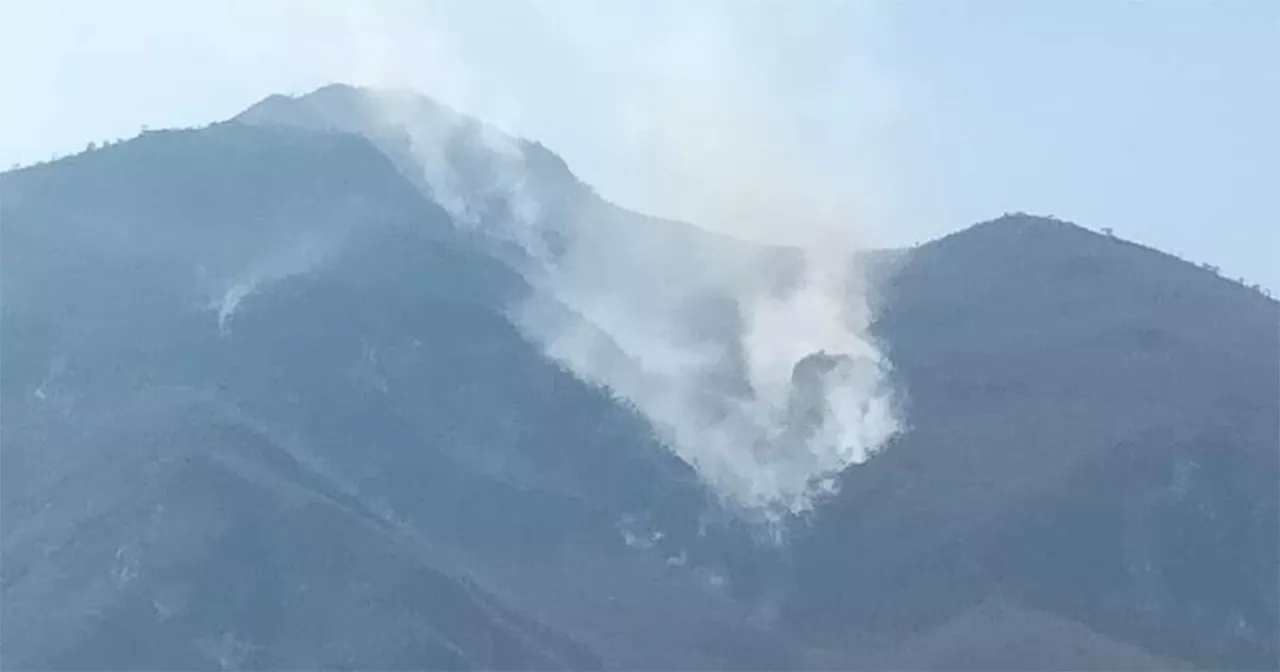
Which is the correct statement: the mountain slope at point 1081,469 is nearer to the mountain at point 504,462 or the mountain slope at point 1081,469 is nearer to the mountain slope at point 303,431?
the mountain at point 504,462

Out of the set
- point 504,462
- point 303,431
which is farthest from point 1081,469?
point 303,431

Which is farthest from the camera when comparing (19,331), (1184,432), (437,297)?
(437,297)

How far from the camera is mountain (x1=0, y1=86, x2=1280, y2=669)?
139625 mm

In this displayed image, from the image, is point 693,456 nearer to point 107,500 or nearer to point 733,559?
point 733,559

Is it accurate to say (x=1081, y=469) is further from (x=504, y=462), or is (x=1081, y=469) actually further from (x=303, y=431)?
(x=303, y=431)

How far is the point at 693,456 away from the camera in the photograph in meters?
168

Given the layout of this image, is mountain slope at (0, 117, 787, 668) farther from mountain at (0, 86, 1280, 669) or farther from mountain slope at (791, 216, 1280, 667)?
mountain slope at (791, 216, 1280, 667)

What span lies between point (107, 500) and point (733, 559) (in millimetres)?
45203

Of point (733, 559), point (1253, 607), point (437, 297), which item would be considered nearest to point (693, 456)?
point (733, 559)

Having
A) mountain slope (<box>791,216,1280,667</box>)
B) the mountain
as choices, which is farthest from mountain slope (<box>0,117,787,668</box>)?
Result: mountain slope (<box>791,216,1280,667</box>)

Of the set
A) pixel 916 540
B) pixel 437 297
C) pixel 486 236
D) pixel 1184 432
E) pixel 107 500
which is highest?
pixel 486 236

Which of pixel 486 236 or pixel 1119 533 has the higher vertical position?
pixel 486 236

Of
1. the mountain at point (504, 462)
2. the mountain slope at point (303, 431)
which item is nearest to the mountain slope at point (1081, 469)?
the mountain at point (504, 462)

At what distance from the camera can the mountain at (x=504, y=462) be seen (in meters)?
140
